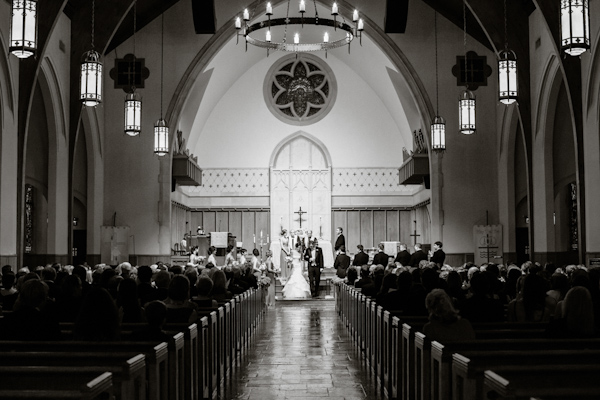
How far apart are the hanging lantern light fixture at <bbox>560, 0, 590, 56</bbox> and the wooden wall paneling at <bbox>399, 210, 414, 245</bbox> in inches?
681

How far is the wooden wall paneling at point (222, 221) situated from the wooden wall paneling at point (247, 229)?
0.59m

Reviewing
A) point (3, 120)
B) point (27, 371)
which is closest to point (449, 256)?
point (3, 120)

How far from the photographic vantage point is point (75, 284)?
721 cm

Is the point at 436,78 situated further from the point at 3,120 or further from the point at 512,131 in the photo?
the point at 3,120

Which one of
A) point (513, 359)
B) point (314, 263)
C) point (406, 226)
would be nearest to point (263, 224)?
point (406, 226)

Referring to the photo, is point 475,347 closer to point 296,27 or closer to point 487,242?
point 487,242

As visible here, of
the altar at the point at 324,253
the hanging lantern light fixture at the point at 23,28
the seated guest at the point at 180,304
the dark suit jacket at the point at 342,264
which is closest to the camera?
the seated guest at the point at 180,304

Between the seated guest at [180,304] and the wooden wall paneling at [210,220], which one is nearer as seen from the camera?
the seated guest at [180,304]

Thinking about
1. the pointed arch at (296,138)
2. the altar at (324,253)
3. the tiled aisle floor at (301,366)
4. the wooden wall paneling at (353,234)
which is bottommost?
the tiled aisle floor at (301,366)

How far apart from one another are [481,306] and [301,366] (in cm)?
250

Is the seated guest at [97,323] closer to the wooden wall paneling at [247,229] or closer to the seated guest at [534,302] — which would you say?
the seated guest at [534,302]

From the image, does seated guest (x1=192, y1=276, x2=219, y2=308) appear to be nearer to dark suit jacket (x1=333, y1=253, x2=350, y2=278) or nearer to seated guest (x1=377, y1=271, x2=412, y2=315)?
seated guest (x1=377, y1=271, x2=412, y2=315)

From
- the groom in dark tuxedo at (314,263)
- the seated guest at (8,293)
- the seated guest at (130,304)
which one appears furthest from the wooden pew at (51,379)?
the groom in dark tuxedo at (314,263)

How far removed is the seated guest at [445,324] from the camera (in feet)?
17.8
